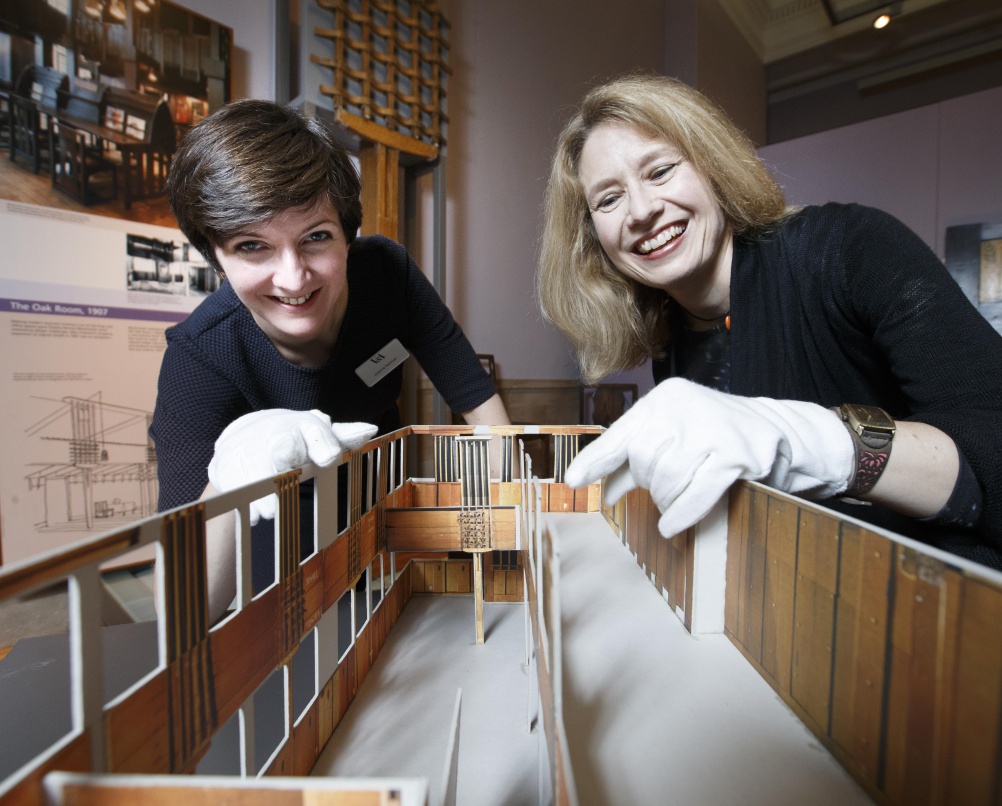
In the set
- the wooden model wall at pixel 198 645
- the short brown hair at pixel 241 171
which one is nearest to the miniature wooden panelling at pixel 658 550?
the wooden model wall at pixel 198 645

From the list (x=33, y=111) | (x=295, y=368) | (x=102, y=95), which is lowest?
(x=295, y=368)

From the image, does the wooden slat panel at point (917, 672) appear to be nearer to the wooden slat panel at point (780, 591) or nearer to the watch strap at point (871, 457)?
the wooden slat panel at point (780, 591)

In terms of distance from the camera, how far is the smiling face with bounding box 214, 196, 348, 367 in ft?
2.97

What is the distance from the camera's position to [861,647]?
36cm

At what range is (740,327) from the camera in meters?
0.98

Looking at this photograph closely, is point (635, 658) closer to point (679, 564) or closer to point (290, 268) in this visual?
point (679, 564)

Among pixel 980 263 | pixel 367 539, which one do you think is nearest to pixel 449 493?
pixel 367 539

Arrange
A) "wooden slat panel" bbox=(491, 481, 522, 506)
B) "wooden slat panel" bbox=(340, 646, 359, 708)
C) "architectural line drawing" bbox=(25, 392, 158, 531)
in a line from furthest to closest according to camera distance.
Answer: "architectural line drawing" bbox=(25, 392, 158, 531)
"wooden slat panel" bbox=(491, 481, 522, 506)
"wooden slat panel" bbox=(340, 646, 359, 708)

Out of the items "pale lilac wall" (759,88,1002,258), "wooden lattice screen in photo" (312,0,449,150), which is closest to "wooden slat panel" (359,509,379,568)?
"wooden lattice screen in photo" (312,0,449,150)

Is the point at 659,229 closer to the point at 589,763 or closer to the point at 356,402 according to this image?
the point at 356,402

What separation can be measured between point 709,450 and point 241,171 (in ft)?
2.75

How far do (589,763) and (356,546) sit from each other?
17.0 inches

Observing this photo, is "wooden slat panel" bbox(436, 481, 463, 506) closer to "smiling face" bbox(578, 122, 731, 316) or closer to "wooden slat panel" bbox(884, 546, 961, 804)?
"smiling face" bbox(578, 122, 731, 316)

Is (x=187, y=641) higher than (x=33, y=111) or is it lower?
lower
